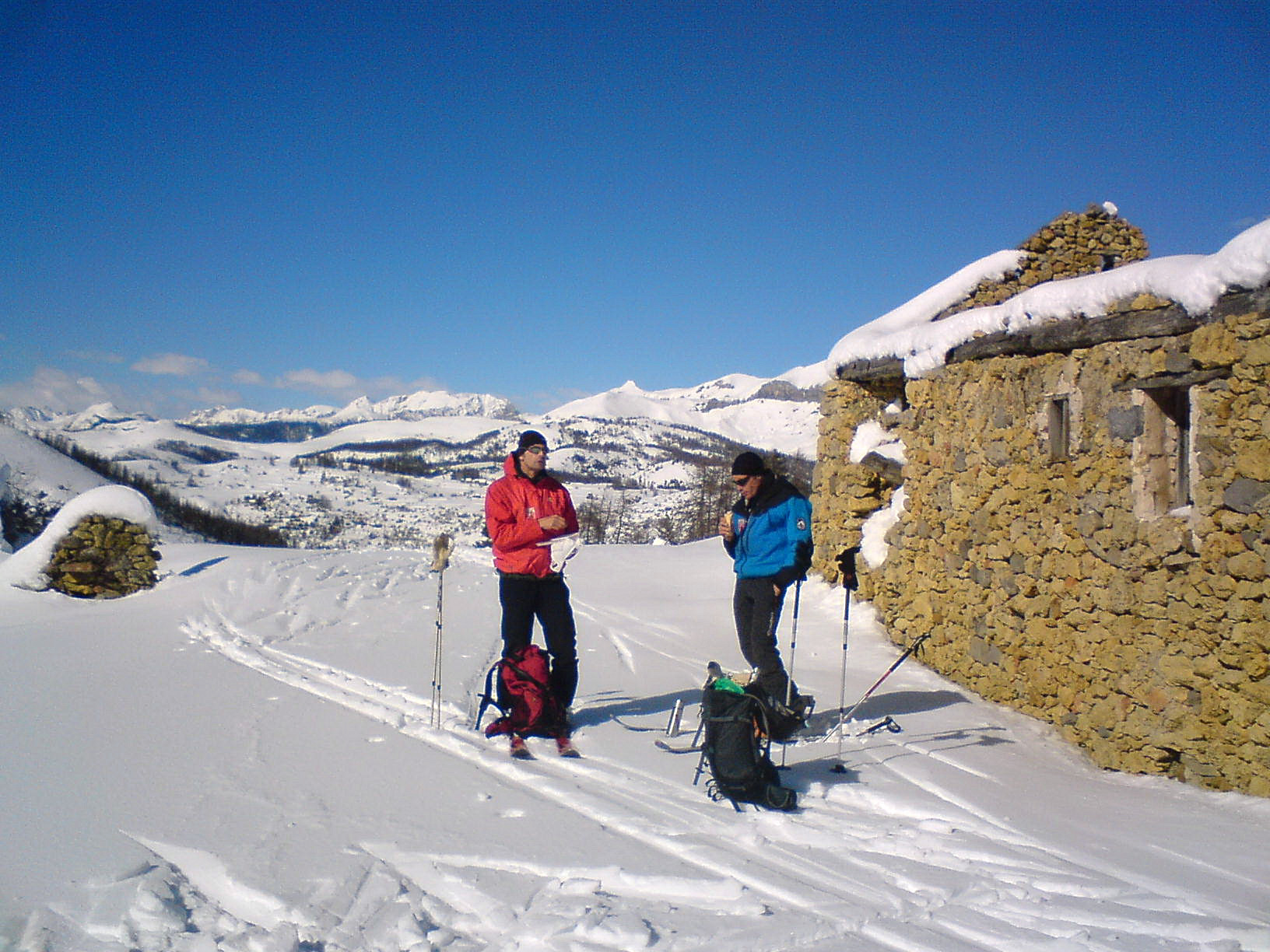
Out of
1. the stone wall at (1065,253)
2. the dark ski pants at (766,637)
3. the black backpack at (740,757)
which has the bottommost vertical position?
the black backpack at (740,757)

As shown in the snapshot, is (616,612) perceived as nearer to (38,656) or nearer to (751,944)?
(38,656)

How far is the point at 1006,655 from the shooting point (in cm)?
662

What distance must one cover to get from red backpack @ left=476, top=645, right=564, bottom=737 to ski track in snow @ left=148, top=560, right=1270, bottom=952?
0.25m

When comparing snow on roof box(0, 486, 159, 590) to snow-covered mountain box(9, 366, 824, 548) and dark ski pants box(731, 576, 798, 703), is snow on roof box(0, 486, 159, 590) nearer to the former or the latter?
snow-covered mountain box(9, 366, 824, 548)

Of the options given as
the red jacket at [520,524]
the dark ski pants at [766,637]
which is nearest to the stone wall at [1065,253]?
the dark ski pants at [766,637]

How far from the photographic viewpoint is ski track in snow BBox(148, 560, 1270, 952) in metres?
2.88

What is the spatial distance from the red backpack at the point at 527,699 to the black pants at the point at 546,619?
0.29 ft

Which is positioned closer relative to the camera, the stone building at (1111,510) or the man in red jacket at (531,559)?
the stone building at (1111,510)

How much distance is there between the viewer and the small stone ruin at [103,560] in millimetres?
11477

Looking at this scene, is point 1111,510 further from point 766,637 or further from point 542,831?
point 542,831

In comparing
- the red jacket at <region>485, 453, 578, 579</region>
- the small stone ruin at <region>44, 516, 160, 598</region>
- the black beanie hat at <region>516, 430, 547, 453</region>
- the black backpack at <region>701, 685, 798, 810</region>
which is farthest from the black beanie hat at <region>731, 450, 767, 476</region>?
the small stone ruin at <region>44, 516, 160, 598</region>

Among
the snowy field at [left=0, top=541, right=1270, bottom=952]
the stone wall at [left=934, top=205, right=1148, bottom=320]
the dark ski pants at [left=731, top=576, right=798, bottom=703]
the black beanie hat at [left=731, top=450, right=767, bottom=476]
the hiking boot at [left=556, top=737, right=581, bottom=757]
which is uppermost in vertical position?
the stone wall at [left=934, top=205, right=1148, bottom=320]

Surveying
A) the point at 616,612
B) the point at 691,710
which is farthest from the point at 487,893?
the point at 616,612

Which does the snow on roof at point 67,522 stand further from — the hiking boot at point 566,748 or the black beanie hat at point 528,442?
the hiking boot at point 566,748
